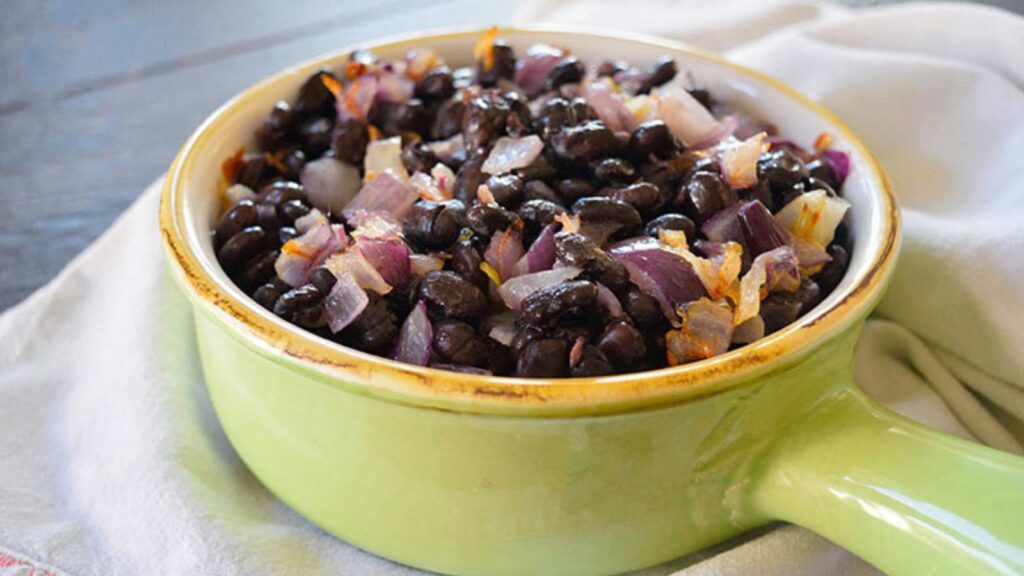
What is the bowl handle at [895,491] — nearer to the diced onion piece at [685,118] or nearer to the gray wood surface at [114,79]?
the diced onion piece at [685,118]

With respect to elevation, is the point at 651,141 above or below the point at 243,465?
above

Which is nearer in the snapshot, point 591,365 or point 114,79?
point 591,365

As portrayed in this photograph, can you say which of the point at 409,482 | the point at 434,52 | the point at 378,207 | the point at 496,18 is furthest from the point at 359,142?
the point at 496,18

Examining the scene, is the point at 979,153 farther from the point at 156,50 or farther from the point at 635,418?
the point at 156,50

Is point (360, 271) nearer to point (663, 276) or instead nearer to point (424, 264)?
point (424, 264)

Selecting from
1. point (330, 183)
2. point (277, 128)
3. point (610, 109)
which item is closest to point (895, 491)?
point (610, 109)

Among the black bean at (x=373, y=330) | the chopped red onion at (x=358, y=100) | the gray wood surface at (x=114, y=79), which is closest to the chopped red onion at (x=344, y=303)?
the black bean at (x=373, y=330)
